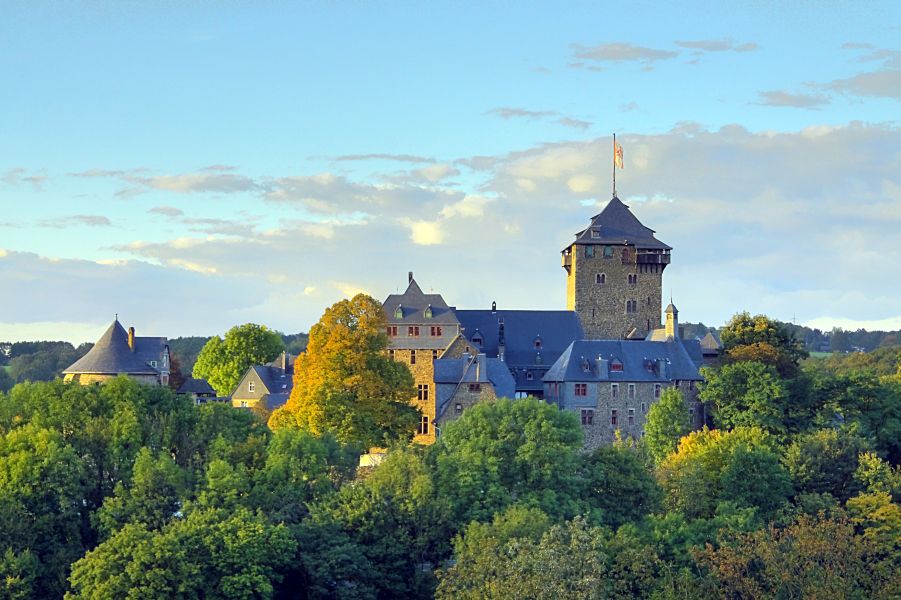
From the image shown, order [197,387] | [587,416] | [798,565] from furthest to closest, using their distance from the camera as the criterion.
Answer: [197,387]
[587,416]
[798,565]

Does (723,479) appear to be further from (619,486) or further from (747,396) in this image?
(747,396)

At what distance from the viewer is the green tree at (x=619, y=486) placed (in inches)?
1891

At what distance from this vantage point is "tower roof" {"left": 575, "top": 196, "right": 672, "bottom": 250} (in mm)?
78688

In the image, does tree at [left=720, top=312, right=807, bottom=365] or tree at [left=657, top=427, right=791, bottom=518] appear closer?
tree at [left=657, top=427, right=791, bottom=518]

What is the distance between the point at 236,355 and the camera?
96.0 meters

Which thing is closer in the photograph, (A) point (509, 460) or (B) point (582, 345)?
(A) point (509, 460)

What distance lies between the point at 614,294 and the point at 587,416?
12.9 m

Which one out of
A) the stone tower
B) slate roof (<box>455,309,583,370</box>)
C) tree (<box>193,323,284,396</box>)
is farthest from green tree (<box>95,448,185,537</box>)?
tree (<box>193,323,284,396</box>)

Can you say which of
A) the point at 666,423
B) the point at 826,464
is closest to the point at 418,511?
the point at 826,464

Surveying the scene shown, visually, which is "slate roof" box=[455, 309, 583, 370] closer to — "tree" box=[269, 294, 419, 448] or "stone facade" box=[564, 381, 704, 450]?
"stone facade" box=[564, 381, 704, 450]

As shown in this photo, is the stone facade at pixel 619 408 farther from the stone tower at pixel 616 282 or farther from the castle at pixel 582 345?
the stone tower at pixel 616 282

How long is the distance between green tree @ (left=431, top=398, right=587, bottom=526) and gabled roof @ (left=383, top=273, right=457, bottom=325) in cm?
2086

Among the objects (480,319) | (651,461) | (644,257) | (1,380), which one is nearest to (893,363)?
(644,257)

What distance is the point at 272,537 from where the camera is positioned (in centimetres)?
4122
